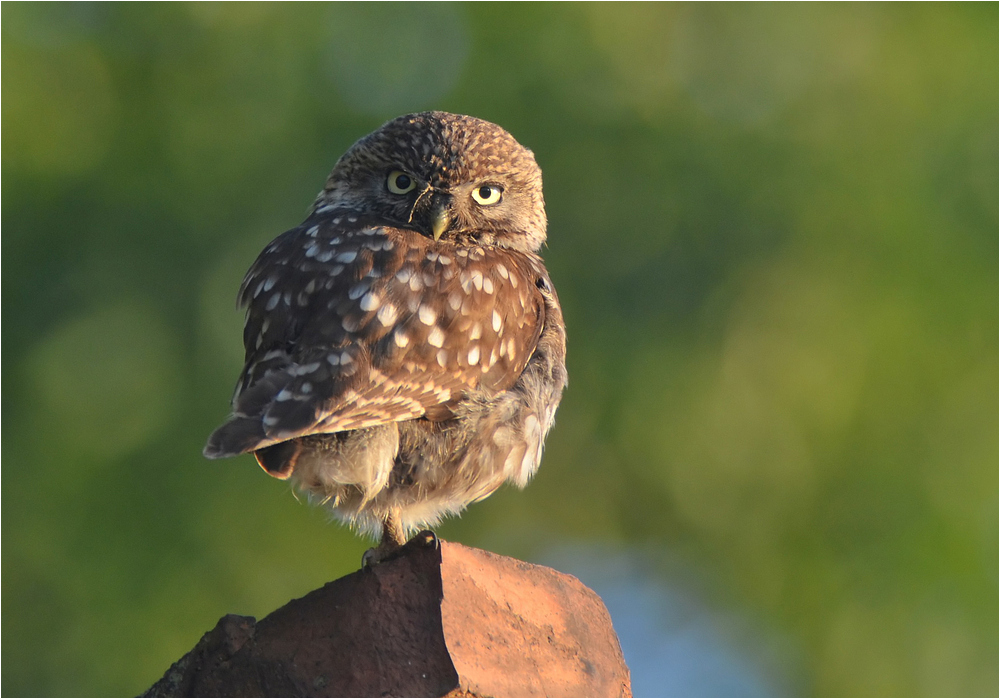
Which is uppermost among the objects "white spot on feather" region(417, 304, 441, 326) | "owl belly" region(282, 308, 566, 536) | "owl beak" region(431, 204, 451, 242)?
"owl beak" region(431, 204, 451, 242)

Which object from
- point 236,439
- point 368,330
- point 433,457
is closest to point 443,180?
point 368,330

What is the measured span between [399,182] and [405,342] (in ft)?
2.98

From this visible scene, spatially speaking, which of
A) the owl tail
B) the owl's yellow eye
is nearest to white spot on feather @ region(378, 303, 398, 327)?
the owl tail

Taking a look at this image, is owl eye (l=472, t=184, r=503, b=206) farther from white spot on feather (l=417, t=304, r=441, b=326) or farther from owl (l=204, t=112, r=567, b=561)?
white spot on feather (l=417, t=304, r=441, b=326)

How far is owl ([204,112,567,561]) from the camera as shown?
9.33ft

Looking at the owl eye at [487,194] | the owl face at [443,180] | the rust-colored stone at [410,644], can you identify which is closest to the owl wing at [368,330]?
the owl face at [443,180]

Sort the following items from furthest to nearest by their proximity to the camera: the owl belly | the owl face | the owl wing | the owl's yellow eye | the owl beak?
the owl's yellow eye
the owl face
the owl beak
the owl belly
the owl wing

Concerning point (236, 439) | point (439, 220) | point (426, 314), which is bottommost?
point (236, 439)

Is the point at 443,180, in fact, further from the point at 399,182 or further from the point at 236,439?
the point at 236,439

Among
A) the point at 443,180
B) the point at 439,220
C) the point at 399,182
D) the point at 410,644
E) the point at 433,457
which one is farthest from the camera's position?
the point at 399,182

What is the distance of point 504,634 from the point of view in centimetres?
264

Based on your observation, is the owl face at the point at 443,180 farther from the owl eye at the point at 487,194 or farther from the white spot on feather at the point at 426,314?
the white spot on feather at the point at 426,314

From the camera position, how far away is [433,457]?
3152 mm

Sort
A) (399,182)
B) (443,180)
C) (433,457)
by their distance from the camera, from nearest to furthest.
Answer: (433,457) < (443,180) < (399,182)
